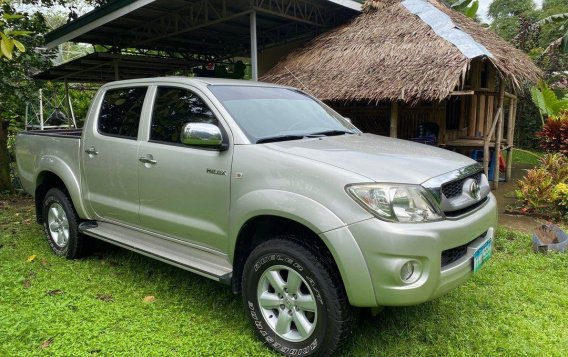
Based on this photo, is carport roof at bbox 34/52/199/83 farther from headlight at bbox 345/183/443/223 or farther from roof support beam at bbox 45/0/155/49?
headlight at bbox 345/183/443/223

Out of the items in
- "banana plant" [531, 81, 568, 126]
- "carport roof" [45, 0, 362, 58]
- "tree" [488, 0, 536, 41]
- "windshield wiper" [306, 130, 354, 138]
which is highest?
"tree" [488, 0, 536, 41]

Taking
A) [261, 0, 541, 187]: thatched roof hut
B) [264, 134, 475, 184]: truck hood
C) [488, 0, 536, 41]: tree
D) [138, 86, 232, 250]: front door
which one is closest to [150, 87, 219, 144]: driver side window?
[138, 86, 232, 250]: front door

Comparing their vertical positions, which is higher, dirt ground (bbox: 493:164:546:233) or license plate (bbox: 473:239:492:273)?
license plate (bbox: 473:239:492:273)

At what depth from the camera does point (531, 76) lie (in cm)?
884

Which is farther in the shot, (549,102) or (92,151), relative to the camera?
(549,102)

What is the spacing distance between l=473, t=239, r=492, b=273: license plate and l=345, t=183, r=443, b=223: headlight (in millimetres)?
527

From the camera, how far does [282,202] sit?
2.82 meters

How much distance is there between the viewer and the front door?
3.24 metres

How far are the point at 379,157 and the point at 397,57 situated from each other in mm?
6056

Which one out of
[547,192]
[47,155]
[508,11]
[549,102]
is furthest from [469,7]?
[508,11]

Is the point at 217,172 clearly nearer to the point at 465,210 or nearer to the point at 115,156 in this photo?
the point at 115,156

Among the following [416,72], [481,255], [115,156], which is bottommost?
[481,255]

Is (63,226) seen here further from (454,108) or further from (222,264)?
(454,108)

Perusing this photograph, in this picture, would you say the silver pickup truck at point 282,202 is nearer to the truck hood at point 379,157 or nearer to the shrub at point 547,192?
the truck hood at point 379,157
